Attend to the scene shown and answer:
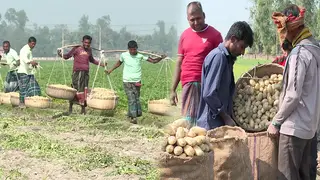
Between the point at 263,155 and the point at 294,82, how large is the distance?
0.82 m

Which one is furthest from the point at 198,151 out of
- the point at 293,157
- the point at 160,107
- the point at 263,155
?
the point at 160,107

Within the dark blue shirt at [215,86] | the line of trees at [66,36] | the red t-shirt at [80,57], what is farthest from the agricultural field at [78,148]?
the line of trees at [66,36]

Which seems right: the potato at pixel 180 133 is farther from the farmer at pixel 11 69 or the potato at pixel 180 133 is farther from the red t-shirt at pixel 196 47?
the farmer at pixel 11 69

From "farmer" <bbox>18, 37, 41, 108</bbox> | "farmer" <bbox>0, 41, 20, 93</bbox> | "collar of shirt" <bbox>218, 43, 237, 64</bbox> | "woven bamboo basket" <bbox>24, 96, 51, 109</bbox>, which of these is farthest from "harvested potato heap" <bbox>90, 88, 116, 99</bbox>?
"collar of shirt" <bbox>218, 43, 237, 64</bbox>

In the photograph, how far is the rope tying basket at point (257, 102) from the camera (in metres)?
4.29

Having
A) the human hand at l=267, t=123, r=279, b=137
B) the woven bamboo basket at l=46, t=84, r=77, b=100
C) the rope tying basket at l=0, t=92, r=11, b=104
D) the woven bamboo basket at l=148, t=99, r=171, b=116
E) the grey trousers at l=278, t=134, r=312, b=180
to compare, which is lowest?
the rope tying basket at l=0, t=92, r=11, b=104

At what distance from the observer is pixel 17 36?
80.1 metres

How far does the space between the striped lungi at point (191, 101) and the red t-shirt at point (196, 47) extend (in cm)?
5

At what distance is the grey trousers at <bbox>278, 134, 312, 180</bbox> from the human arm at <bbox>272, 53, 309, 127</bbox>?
0.24 metres

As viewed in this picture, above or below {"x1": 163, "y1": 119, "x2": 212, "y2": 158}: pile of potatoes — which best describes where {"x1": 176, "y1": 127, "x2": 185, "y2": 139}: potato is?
above

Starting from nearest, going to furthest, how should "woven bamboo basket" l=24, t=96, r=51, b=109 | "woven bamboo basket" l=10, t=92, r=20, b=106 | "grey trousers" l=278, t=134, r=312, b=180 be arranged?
"grey trousers" l=278, t=134, r=312, b=180
"woven bamboo basket" l=24, t=96, r=51, b=109
"woven bamboo basket" l=10, t=92, r=20, b=106

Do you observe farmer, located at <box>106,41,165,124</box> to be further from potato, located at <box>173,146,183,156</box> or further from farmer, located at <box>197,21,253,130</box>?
potato, located at <box>173,146,183,156</box>

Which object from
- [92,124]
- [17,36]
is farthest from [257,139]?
[17,36]

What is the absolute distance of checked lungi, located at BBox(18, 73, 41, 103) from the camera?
11.4 meters
